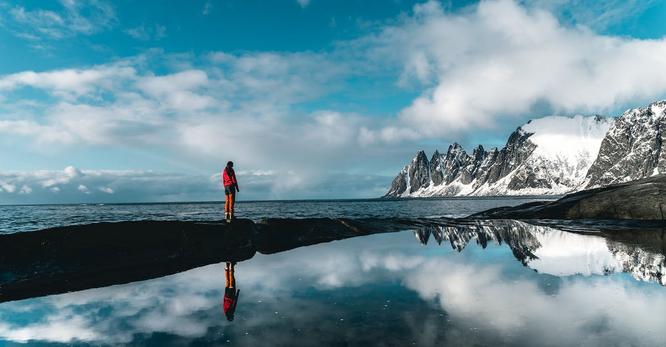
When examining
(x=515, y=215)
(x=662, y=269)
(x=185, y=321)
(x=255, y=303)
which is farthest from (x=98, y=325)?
(x=515, y=215)

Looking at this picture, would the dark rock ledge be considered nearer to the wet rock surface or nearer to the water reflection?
the wet rock surface

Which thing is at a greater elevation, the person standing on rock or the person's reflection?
the person standing on rock

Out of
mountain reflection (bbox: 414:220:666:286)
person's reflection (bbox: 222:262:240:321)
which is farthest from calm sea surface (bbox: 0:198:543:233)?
mountain reflection (bbox: 414:220:666:286)

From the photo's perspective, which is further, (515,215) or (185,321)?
(515,215)

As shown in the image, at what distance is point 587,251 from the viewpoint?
17172 mm

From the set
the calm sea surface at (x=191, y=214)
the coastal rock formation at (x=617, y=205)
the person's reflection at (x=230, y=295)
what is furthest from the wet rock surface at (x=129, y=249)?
the calm sea surface at (x=191, y=214)

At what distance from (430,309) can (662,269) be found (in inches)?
358

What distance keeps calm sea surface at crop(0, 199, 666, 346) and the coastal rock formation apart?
1984 cm

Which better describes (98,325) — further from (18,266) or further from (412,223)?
(412,223)

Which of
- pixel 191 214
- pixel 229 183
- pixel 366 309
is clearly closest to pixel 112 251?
pixel 229 183

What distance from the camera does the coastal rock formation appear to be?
31953 millimetres

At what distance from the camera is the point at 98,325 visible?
337 inches

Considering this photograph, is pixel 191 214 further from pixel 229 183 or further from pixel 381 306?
pixel 381 306

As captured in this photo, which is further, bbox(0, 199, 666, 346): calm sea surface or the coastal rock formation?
the coastal rock formation
